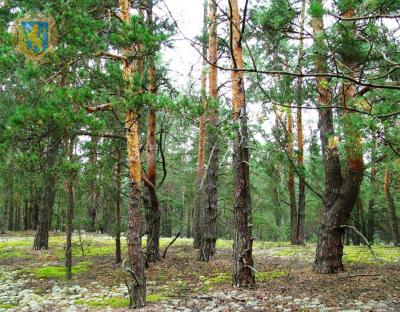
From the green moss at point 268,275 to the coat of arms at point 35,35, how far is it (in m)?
6.04

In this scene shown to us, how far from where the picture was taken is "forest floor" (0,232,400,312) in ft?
19.9

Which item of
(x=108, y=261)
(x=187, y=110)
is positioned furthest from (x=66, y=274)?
(x=187, y=110)

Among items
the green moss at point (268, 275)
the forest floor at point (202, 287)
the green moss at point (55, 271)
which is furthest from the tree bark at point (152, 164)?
the green moss at point (268, 275)

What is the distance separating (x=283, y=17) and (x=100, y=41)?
9.58 ft

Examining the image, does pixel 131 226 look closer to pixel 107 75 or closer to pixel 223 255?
pixel 107 75

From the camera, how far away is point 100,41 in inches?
232

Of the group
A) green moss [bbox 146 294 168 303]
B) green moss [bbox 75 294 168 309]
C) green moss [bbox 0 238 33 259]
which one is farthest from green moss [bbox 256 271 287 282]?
green moss [bbox 0 238 33 259]

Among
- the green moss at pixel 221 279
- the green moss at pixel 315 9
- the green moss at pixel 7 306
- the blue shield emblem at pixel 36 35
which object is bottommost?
the green moss at pixel 7 306

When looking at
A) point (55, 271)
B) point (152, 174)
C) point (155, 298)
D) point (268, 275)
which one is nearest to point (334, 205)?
point (268, 275)

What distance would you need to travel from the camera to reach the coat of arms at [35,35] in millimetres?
5711

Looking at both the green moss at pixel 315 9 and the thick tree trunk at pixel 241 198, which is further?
the thick tree trunk at pixel 241 198

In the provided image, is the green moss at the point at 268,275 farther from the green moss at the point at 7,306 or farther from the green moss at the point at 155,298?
the green moss at the point at 7,306

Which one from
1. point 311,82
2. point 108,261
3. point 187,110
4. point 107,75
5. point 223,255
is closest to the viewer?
point 187,110

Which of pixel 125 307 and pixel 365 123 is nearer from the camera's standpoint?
pixel 365 123
